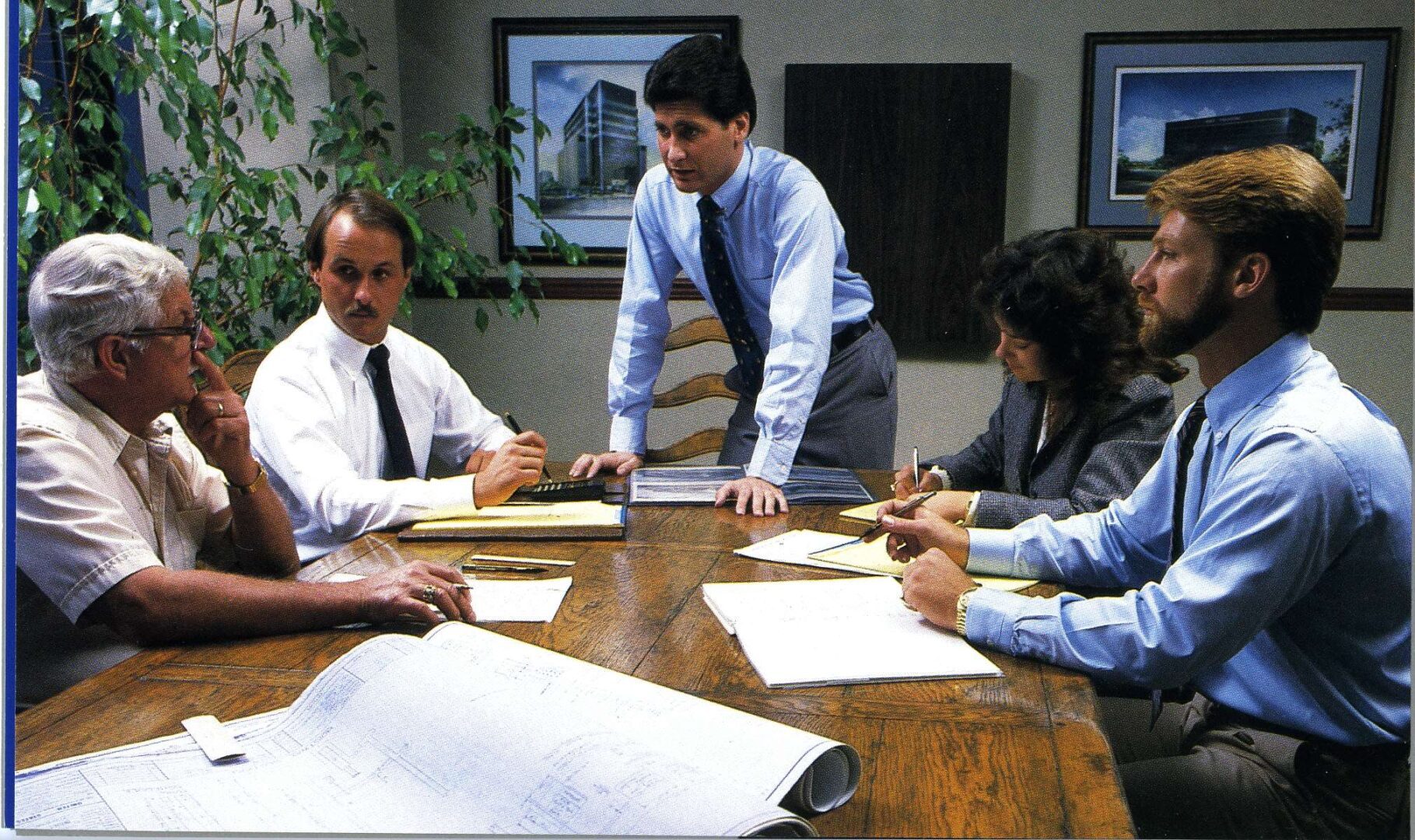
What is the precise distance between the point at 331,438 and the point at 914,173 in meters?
1.03

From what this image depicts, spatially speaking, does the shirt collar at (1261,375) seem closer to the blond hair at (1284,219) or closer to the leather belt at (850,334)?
the blond hair at (1284,219)

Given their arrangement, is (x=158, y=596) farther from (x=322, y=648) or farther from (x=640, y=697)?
(x=640, y=697)

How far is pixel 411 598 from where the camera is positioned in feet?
4.19

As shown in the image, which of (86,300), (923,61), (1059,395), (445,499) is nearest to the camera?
(86,300)

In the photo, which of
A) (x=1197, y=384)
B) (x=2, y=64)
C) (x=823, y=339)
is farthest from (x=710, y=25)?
(x=2, y=64)

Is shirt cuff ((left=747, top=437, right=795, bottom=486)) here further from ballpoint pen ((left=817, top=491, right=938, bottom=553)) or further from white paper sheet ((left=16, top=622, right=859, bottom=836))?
white paper sheet ((left=16, top=622, right=859, bottom=836))

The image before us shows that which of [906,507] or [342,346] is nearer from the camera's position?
[906,507]

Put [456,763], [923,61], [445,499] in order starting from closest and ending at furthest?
[456,763] < [923,61] < [445,499]

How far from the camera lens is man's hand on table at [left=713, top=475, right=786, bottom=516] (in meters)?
1.87

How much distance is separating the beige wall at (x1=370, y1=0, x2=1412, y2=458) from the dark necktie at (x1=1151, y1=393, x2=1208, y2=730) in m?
0.08

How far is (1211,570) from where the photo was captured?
3.73ft

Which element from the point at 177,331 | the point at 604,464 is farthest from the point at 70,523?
the point at 604,464

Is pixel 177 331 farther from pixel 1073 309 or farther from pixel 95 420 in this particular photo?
pixel 1073 309

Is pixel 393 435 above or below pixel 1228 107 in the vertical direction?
below
